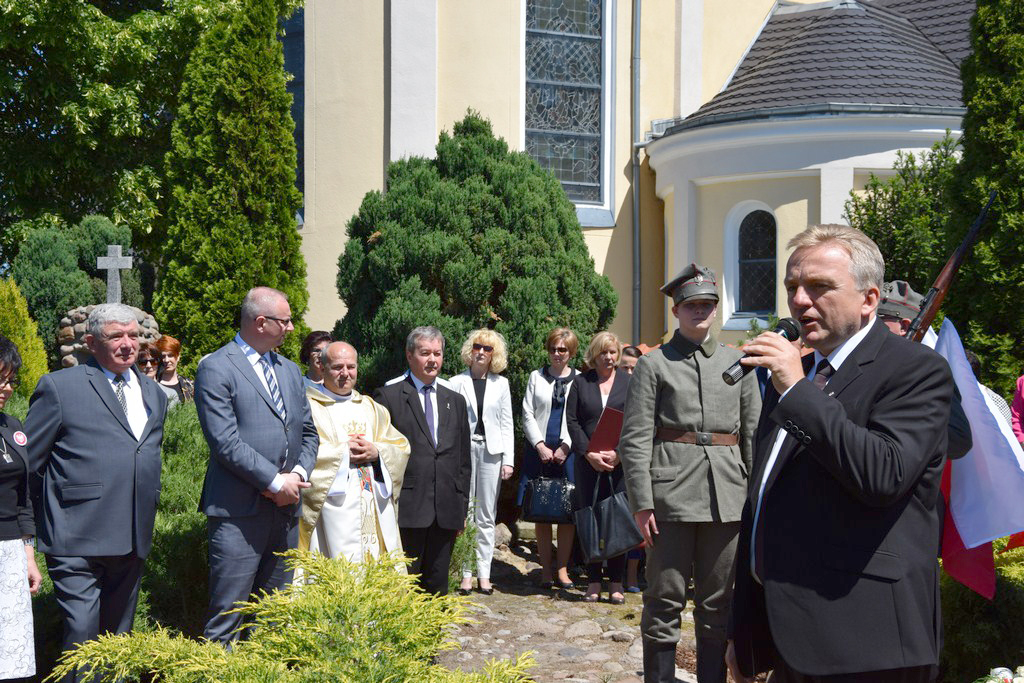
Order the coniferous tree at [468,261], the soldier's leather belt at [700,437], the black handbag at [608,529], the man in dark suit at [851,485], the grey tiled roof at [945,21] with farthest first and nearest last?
the grey tiled roof at [945,21] < the coniferous tree at [468,261] < the black handbag at [608,529] < the soldier's leather belt at [700,437] < the man in dark suit at [851,485]

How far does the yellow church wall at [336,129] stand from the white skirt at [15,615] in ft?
32.6

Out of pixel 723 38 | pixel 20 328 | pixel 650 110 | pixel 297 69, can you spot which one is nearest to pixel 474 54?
pixel 650 110

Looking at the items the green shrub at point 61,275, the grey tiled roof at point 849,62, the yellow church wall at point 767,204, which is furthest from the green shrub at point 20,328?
the grey tiled roof at point 849,62

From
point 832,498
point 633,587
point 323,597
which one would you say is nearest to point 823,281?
point 832,498

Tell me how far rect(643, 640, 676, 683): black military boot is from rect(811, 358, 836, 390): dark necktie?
2682 millimetres

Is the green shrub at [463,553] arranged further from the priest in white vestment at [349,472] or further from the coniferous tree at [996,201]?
the coniferous tree at [996,201]

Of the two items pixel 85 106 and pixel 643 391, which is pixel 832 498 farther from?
pixel 85 106

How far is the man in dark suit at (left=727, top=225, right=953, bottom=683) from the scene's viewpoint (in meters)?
2.69

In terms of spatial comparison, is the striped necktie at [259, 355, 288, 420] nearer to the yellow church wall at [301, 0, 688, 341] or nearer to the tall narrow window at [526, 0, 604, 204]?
the yellow church wall at [301, 0, 688, 341]

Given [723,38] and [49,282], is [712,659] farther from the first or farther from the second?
[723,38]

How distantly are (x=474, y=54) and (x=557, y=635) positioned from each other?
9.46m

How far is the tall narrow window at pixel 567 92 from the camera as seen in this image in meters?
15.1

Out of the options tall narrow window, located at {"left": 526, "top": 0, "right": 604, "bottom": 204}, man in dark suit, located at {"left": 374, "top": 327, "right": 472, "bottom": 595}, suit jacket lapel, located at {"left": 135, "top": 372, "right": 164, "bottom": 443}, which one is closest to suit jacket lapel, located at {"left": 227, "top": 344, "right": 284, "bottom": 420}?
suit jacket lapel, located at {"left": 135, "top": 372, "right": 164, "bottom": 443}

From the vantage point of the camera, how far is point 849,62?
14336 millimetres
